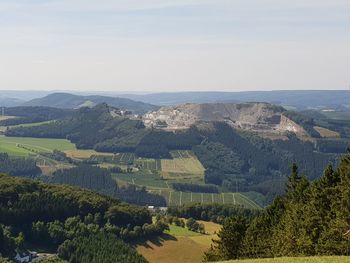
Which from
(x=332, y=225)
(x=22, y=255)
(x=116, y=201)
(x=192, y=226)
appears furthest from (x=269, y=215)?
(x=116, y=201)

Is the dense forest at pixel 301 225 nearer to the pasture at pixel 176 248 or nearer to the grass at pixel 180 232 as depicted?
the pasture at pixel 176 248

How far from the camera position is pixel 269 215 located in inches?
3472

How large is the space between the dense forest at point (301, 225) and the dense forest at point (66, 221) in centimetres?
5020

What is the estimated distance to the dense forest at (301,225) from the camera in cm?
6041

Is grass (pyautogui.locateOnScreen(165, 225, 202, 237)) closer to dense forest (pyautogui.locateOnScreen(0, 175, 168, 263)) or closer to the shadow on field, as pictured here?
dense forest (pyautogui.locateOnScreen(0, 175, 168, 263))

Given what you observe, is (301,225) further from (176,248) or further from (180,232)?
(180,232)

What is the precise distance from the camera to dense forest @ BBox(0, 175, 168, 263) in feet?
446

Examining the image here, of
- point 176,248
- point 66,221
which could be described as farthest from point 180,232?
point 66,221

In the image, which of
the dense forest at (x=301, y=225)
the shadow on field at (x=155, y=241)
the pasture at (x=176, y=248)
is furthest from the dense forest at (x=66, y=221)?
the dense forest at (x=301, y=225)

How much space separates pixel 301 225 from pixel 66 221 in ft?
338

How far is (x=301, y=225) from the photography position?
67.5 meters

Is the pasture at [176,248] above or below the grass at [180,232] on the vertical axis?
above

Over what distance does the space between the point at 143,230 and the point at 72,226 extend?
2226 cm

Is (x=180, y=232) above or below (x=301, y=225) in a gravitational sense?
below
